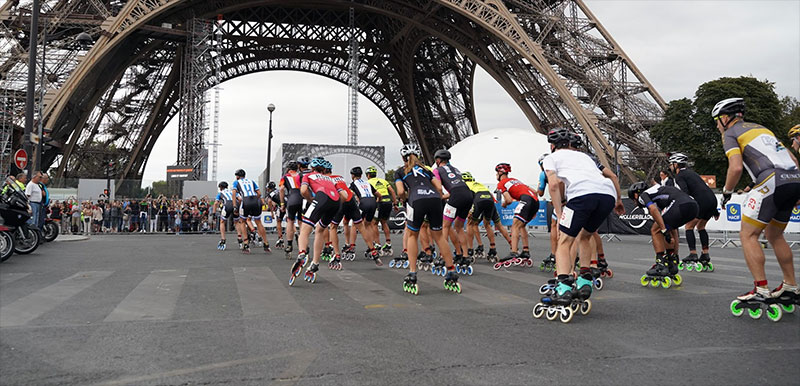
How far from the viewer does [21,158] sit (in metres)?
15.0

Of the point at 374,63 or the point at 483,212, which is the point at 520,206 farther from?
the point at 374,63

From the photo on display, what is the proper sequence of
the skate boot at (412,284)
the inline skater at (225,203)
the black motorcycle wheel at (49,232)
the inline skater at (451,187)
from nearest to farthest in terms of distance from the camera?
1. the skate boot at (412,284)
2. the inline skater at (451,187)
3. the inline skater at (225,203)
4. the black motorcycle wheel at (49,232)

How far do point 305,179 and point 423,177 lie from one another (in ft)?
6.23

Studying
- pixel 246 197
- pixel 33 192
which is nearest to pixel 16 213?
pixel 33 192

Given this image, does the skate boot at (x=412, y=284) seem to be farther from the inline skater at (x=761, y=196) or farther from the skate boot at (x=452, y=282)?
the inline skater at (x=761, y=196)

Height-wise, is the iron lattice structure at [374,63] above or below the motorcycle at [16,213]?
above

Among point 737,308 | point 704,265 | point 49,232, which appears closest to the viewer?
point 737,308

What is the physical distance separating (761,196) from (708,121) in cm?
4081

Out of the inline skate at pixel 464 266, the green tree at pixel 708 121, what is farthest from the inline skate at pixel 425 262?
the green tree at pixel 708 121

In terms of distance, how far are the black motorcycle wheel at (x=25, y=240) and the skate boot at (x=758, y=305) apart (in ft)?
40.9

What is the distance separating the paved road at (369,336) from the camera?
3264 millimetres

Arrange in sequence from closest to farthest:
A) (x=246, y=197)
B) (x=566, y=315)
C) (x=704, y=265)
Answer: (x=566, y=315) < (x=704, y=265) < (x=246, y=197)

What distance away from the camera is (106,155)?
42688 mm

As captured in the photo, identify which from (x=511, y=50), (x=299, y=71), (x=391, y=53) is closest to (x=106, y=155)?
(x=299, y=71)
